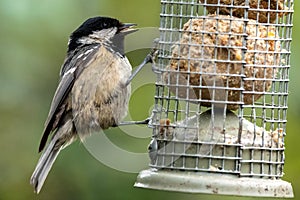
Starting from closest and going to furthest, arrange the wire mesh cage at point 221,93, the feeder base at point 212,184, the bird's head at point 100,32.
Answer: the feeder base at point 212,184
the wire mesh cage at point 221,93
the bird's head at point 100,32

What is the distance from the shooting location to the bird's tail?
528 centimetres

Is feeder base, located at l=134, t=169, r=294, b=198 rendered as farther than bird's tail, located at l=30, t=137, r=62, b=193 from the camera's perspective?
No

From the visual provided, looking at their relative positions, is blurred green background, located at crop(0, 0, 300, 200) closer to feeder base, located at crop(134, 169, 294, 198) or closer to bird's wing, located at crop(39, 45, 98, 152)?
bird's wing, located at crop(39, 45, 98, 152)

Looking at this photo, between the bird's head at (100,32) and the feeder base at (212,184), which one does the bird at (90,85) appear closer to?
the bird's head at (100,32)

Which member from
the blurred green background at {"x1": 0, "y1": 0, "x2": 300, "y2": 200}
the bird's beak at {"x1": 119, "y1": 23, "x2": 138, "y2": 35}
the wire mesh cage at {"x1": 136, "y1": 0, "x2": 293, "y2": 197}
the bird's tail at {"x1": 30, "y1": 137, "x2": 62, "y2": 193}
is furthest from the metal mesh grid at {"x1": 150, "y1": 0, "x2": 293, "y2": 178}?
the bird's tail at {"x1": 30, "y1": 137, "x2": 62, "y2": 193}

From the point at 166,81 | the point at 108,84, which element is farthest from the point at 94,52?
the point at 166,81

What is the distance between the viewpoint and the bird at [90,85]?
5.36m

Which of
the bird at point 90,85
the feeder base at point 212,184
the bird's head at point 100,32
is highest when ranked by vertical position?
the bird's head at point 100,32

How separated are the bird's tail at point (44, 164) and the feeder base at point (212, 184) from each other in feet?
3.74

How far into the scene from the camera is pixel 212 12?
4.64m

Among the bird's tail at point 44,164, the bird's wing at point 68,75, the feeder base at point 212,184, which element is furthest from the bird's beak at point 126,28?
the feeder base at point 212,184

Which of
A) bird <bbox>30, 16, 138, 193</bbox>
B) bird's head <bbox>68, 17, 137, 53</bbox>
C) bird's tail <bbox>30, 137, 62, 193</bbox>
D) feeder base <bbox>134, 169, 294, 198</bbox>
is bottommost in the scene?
bird's tail <bbox>30, 137, 62, 193</bbox>

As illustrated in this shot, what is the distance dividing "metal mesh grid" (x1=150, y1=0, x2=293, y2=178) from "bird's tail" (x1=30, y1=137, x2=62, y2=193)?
3.32 ft

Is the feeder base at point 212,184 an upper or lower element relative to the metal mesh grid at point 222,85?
lower
